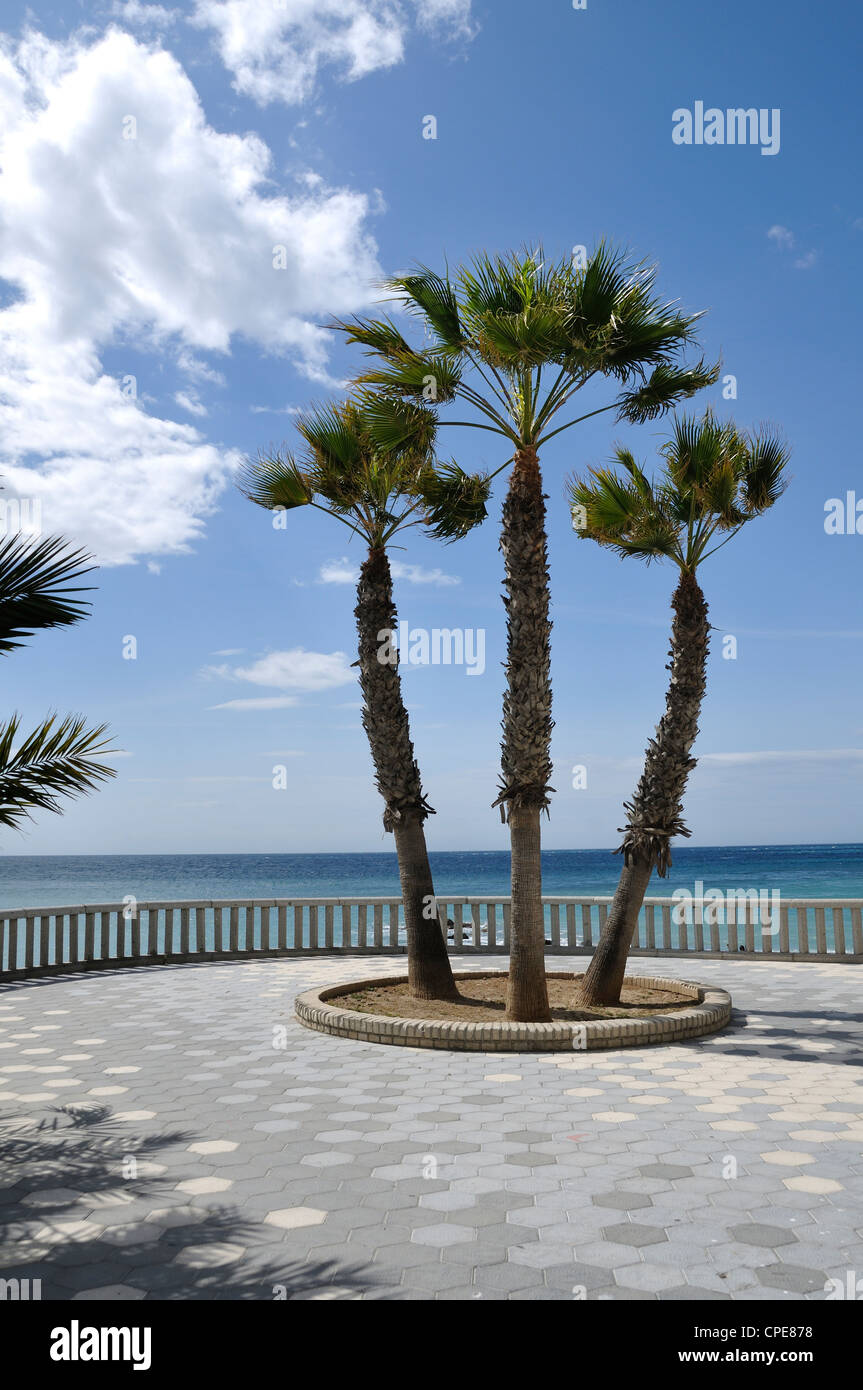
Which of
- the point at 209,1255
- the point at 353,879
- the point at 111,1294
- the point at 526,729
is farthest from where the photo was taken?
the point at 353,879

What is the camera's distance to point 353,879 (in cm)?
7569

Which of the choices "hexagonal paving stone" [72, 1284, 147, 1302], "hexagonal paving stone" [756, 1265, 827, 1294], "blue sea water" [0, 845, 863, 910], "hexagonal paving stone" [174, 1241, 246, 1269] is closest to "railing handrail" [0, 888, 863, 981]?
"hexagonal paving stone" [174, 1241, 246, 1269]

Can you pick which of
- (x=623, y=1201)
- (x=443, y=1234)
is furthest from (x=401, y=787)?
(x=443, y=1234)

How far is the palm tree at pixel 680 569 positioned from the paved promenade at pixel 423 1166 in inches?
58.6

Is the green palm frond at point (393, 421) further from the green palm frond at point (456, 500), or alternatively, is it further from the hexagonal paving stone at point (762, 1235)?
the hexagonal paving stone at point (762, 1235)

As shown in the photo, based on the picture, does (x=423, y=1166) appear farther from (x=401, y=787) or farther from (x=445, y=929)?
(x=445, y=929)

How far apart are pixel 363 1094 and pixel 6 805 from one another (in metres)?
3.17

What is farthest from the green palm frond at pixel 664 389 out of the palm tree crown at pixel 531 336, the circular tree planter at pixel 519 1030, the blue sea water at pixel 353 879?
the blue sea water at pixel 353 879

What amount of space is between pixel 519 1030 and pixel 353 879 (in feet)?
226

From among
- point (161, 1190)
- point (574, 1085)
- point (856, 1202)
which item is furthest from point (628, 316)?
point (161, 1190)

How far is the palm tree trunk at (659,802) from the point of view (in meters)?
9.64

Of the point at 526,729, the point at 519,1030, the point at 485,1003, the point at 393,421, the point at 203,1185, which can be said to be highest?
the point at 393,421

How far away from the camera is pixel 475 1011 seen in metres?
9.57

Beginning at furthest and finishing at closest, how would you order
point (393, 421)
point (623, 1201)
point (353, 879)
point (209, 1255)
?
point (353, 879) < point (393, 421) < point (623, 1201) < point (209, 1255)
